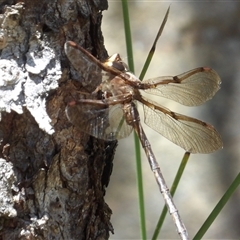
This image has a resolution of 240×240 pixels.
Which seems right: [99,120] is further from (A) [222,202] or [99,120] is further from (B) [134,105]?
(A) [222,202]

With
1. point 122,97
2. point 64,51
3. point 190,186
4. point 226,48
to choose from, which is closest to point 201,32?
point 226,48

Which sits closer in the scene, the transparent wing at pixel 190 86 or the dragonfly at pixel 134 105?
the dragonfly at pixel 134 105

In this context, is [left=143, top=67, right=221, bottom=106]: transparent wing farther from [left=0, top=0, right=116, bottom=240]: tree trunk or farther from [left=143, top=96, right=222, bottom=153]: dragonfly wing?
[left=0, top=0, right=116, bottom=240]: tree trunk

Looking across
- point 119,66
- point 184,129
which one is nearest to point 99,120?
point 119,66

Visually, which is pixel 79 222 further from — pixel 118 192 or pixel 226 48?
pixel 226 48

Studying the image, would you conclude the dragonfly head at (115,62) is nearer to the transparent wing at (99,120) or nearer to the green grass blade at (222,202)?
the transparent wing at (99,120)

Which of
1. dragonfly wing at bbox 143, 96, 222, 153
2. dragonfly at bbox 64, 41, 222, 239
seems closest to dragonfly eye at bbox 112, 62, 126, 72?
dragonfly at bbox 64, 41, 222, 239

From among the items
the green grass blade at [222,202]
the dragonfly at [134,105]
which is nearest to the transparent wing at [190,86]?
the dragonfly at [134,105]
